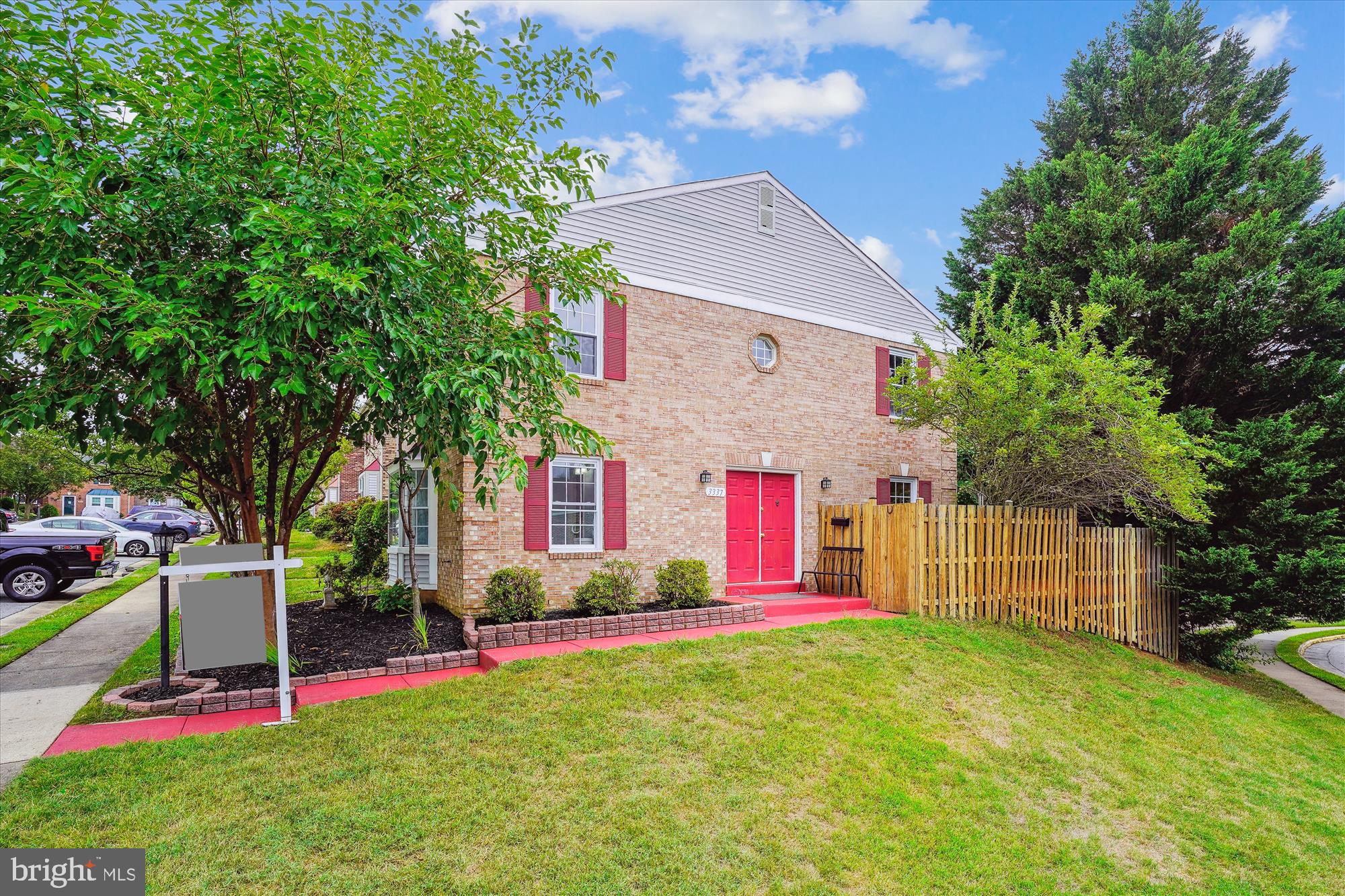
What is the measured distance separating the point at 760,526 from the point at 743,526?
37 cm

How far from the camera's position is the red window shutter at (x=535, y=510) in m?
10.0

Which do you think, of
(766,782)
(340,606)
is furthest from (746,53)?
(766,782)

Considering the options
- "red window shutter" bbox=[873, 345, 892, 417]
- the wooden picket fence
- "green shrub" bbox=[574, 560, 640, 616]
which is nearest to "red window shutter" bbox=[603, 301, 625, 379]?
"green shrub" bbox=[574, 560, 640, 616]

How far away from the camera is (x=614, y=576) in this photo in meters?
9.97

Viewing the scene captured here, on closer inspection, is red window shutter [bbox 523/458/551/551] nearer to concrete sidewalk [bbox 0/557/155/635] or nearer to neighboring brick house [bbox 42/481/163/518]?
concrete sidewalk [bbox 0/557/155/635]

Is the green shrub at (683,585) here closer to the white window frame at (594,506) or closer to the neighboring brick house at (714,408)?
the neighboring brick house at (714,408)

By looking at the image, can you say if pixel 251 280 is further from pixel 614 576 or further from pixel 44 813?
pixel 614 576

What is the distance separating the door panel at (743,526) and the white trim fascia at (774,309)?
2982 millimetres

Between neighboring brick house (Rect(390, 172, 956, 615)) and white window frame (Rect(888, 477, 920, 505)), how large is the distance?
1.3 inches

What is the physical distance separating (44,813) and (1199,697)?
38.9 feet

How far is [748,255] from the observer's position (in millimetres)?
12883

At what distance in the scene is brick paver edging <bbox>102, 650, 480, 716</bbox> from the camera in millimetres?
6254

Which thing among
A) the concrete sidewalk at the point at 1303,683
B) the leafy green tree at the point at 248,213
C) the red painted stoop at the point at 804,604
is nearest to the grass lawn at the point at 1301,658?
the concrete sidewalk at the point at 1303,683

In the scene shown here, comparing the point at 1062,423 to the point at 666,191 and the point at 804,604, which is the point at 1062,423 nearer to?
the point at 804,604
